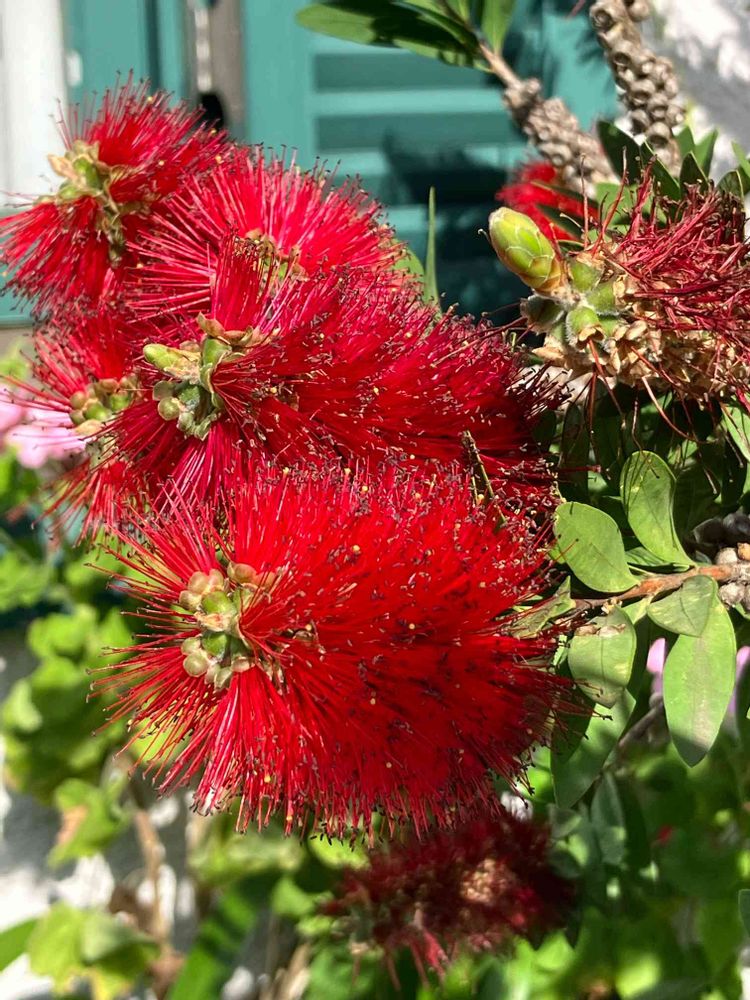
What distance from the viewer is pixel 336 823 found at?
43 centimetres

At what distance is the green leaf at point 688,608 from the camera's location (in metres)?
0.42

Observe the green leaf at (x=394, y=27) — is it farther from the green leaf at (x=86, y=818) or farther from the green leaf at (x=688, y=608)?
the green leaf at (x=86, y=818)

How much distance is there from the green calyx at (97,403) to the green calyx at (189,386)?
70mm

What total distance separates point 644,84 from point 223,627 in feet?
1.56

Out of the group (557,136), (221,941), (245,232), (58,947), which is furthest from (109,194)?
(58,947)

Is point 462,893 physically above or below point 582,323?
below

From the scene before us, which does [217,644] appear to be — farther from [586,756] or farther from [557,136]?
[557,136]

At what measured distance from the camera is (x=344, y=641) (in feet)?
1.27

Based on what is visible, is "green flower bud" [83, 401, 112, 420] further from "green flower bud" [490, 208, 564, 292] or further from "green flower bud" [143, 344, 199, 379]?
"green flower bud" [490, 208, 564, 292]

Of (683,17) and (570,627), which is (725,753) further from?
(683,17)

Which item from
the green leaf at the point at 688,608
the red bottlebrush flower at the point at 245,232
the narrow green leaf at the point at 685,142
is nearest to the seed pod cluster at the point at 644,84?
the narrow green leaf at the point at 685,142

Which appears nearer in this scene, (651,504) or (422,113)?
(651,504)

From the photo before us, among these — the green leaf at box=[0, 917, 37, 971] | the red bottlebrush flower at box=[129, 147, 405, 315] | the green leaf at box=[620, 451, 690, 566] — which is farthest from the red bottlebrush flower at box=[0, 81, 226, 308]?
the green leaf at box=[0, 917, 37, 971]

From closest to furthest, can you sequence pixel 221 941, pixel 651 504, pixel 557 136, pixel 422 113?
pixel 651 504, pixel 557 136, pixel 221 941, pixel 422 113
